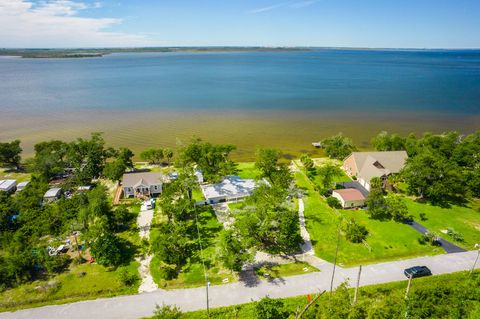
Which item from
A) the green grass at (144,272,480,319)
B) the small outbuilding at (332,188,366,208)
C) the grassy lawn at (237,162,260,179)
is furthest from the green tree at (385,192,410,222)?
the grassy lawn at (237,162,260,179)

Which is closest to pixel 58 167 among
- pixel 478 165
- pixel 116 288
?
pixel 116 288

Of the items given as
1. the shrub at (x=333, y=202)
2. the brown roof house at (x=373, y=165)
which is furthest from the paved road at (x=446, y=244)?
the brown roof house at (x=373, y=165)

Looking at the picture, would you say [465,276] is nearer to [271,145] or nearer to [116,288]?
[116,288]

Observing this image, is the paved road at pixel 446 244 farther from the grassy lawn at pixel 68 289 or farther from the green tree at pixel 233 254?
the grassy lawn at pixel 68 289

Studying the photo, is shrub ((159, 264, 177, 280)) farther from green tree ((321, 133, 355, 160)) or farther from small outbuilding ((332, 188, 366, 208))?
green tree ((321, 133, 355, 160))

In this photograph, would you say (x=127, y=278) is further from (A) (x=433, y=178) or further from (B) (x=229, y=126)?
(B) (x=229, y=126)

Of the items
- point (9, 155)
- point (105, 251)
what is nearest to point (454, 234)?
point (105, 251)
